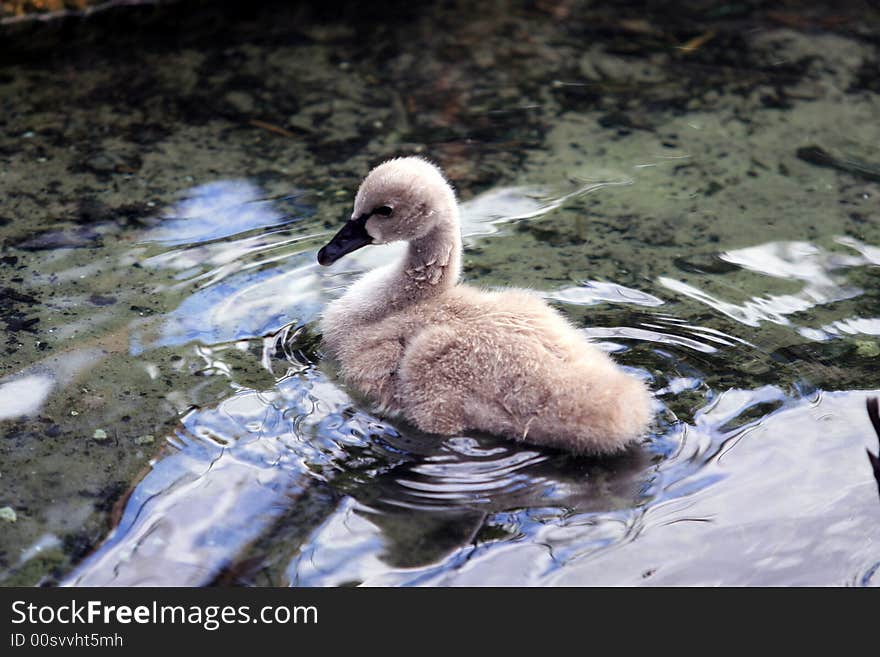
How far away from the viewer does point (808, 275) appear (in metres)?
4.82

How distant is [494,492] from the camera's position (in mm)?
3600

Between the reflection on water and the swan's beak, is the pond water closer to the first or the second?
the reflection on water

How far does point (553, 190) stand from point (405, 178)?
4.79 feet

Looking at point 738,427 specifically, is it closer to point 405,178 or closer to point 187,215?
point 405,178

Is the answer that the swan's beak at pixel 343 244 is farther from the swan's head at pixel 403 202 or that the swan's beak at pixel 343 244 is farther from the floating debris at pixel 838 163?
the floating debris at pixel 838 163

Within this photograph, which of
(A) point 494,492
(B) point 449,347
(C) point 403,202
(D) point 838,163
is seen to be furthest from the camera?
(D) point 838,163

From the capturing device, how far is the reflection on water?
3.31 metres

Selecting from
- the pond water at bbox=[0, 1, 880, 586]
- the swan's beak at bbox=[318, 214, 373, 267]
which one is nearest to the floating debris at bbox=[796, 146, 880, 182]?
the pond water at bbox=[0, 1, 880, 586]

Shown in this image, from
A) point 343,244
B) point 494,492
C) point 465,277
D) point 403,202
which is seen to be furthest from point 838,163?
point 494,492

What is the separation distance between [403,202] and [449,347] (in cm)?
64

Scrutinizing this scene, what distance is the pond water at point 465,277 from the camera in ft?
11.2

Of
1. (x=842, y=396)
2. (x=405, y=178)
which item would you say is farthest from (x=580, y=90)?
A: (x=842, y=396)

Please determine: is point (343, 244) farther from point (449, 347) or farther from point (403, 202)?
point (449, 347)

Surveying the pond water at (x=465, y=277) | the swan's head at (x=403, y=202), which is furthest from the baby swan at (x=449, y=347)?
the pond water at (x=465, y=277)
